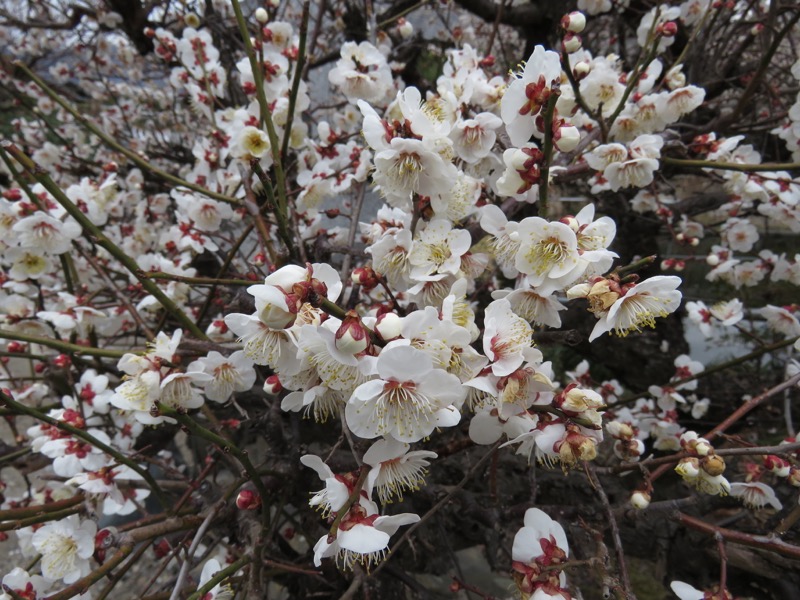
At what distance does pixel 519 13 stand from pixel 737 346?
129 inches

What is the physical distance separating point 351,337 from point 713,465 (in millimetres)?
798

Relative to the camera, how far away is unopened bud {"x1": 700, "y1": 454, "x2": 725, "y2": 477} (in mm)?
917

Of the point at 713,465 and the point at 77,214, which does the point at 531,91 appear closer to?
the point at 713,465

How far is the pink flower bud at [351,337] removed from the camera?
63 centimetres

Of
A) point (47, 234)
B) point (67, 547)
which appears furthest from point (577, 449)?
point (47, 234)

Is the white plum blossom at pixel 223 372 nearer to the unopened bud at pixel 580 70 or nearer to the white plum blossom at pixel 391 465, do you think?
the white plum blossom at pixel 391 465

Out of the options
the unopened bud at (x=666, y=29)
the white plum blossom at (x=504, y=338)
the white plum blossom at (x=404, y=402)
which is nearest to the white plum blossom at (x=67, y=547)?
the white plum blossom at (x=404, y=402)

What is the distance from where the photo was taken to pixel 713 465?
92cm

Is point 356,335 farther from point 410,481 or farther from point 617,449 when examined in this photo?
point 617,449

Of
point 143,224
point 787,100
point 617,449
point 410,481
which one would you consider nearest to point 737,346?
point 787,100

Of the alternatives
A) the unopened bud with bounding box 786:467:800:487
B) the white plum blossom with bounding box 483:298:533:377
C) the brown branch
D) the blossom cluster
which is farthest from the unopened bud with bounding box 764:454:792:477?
the white plum blossom with bounding box 483:298:533:377

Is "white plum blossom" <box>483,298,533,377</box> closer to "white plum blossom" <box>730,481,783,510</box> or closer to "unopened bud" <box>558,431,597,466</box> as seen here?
"unopened bud" <box>558,431,597,466</box>

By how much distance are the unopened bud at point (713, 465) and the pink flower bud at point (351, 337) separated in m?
0.77

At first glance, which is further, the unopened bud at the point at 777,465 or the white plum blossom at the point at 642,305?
the unopened bud at the point at 777,465
